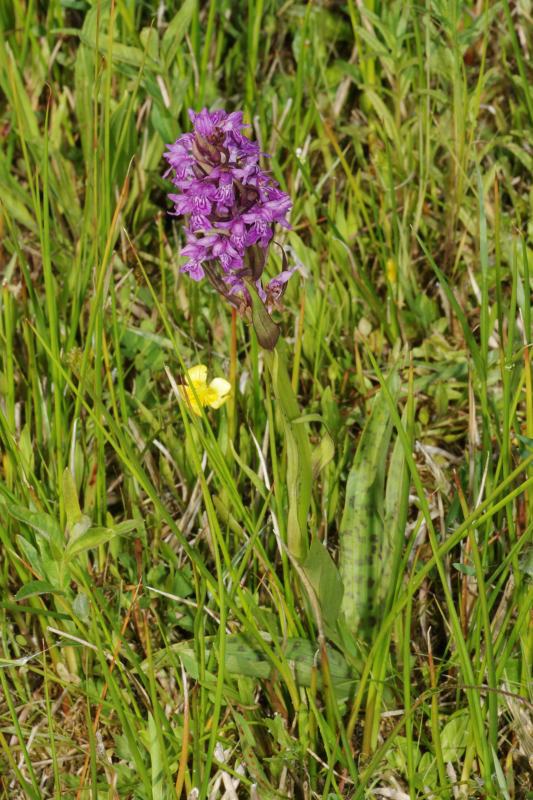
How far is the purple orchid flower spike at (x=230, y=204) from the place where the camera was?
4.33 ft

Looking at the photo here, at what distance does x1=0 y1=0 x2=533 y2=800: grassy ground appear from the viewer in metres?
1.61

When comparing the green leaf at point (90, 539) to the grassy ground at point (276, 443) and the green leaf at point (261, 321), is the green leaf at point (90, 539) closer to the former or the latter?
the grassy ground at point (276, 443)

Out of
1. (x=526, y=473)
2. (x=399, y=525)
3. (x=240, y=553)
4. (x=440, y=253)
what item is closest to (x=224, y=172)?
(x=399, y=525)

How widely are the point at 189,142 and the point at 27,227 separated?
4.69 feet

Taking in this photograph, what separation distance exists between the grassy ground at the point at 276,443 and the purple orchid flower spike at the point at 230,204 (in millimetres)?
168

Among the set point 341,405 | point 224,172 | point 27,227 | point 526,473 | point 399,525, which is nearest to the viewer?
point 224,172

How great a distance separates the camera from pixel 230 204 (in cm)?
134

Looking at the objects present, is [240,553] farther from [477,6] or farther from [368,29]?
[477,6]

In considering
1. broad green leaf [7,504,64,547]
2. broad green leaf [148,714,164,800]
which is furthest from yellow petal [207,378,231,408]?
broad green leaf [148,714,164,800]

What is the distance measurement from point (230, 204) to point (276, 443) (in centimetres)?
87

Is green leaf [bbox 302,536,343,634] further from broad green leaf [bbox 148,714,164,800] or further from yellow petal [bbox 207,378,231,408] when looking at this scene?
yellow petal [bbox 207,378,231,408]

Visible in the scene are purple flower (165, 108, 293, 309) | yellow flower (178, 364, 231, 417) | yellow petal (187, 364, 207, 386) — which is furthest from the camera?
yellow petal (187, 364, 207, 386)

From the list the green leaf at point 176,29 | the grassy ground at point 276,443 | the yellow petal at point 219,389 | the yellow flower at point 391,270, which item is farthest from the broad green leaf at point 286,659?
the green leaf at point 176,29

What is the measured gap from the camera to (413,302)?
2385mm
